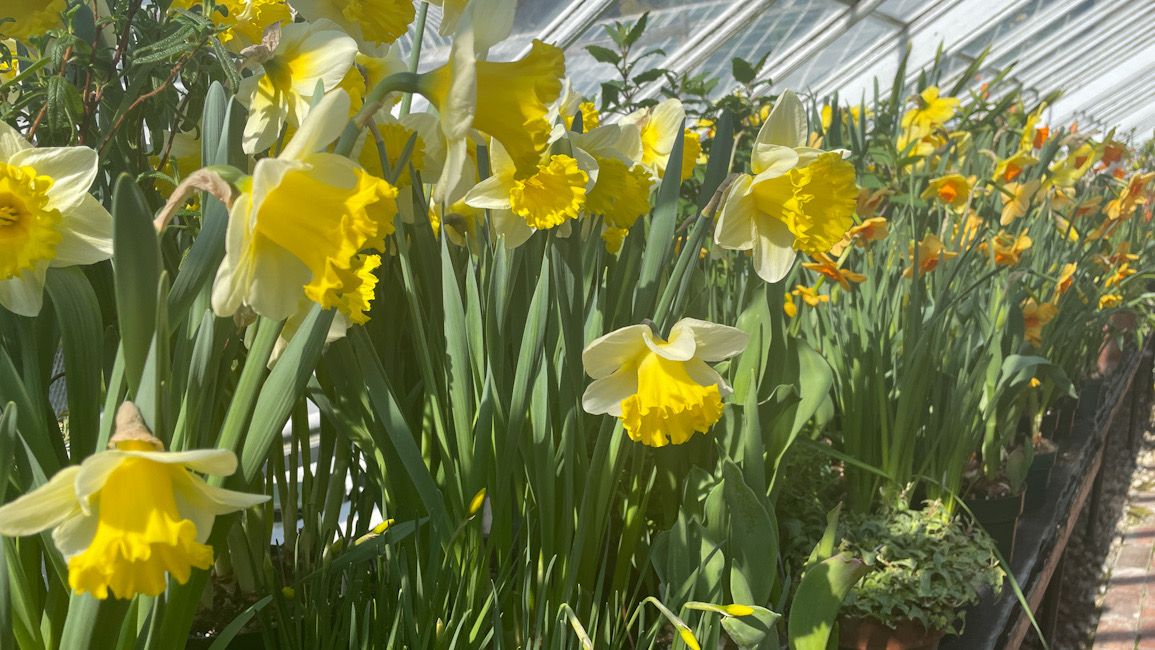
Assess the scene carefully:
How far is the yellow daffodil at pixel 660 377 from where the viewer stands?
809mm

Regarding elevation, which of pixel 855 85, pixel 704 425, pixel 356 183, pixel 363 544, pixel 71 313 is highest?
pixel 356 183

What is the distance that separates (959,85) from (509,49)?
241cm

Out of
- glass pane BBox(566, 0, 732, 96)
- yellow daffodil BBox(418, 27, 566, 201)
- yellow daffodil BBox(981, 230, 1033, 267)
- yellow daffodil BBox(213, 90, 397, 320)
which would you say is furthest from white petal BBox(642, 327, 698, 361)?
glass pane BBox(566, 0, 732, 96)

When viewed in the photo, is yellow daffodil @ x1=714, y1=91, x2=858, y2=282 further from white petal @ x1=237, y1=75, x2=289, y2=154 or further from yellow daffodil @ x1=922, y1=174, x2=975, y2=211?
yellow daffodil @ x1=922, y1=174, x2=975, y2=211

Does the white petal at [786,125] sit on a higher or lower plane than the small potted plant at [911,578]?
higher

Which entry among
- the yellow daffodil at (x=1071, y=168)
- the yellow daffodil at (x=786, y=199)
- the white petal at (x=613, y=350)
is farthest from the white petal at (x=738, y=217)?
the yellow daffodil at (x=1071, y=168)

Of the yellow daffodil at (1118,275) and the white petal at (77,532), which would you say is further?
the yellow daffodil at (1118,275)

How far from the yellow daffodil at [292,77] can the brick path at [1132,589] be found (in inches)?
94.5

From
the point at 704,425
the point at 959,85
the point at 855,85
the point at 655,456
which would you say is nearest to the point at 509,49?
the point at 959,85

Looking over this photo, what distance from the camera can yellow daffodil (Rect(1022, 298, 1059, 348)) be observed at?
2.03m

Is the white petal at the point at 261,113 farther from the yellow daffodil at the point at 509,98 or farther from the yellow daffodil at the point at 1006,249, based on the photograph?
the yellow daffodil at the point at 1006,249

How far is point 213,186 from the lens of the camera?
0.47m

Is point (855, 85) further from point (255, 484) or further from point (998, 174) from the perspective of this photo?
point (255, 484)

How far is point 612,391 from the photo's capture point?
852 mm
